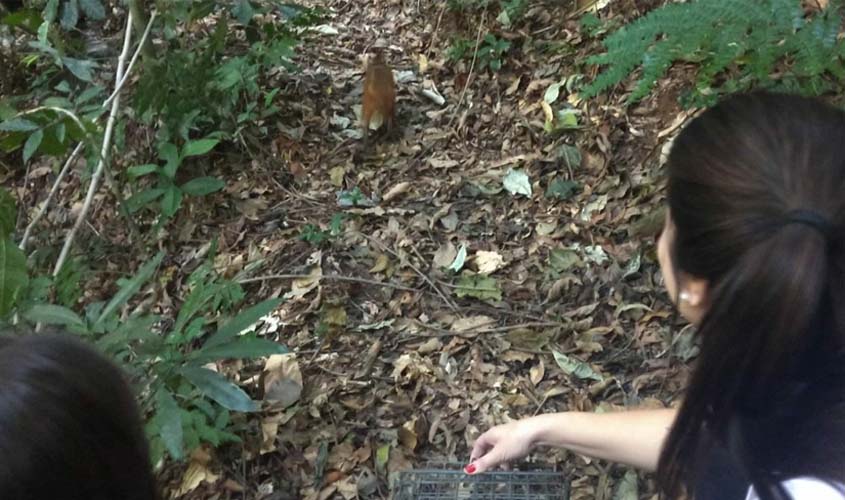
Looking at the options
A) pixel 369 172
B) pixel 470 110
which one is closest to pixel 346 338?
pixel 369 172

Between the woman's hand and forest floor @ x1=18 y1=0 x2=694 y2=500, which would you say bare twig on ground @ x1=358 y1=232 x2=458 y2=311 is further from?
the woman's hand

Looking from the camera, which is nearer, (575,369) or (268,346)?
(268,346)

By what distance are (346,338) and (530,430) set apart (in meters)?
1.08

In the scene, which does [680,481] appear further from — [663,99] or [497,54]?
[497,54]

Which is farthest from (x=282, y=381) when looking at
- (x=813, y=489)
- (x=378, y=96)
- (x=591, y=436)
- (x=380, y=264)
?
(x=813, y=489)

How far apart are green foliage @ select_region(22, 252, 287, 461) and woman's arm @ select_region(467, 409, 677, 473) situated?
0.61m

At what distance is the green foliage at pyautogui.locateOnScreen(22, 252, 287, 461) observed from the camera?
1.73 metres

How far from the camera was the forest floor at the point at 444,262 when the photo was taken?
2.26 m

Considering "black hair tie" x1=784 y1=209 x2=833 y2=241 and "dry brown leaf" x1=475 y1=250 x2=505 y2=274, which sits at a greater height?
"black hair tie" x1=784 y1=209 x2=833 y2=241

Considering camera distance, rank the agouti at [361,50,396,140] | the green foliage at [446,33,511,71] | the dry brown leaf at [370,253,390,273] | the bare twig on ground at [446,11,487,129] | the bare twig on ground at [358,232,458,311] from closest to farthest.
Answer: the bare twig on ground at [358,232,458,311] → the dry brown leaf at [370,253,390,273] → the agouti at [361,50,396,140] → the bare twig on ground at [446,11,487,129] → the green foliage at [446,33,511,71]

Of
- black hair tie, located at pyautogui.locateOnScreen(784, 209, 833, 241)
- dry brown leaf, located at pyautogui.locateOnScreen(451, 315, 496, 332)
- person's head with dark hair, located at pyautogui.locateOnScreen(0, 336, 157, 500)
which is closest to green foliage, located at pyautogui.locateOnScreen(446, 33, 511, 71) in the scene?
dry brown leaf, located at pyautogui.locateOnScreen(451, 315, 496, 332)

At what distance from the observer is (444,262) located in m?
2.78

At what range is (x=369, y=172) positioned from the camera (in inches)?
130

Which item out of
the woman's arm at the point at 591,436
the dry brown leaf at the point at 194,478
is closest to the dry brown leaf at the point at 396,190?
the dry brown leaf at the point at 194,478
